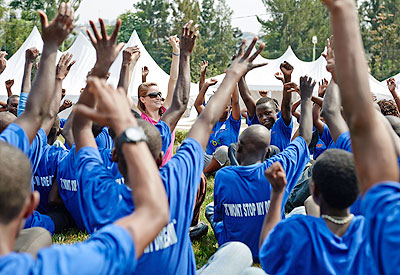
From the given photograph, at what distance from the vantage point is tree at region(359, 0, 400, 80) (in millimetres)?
56094

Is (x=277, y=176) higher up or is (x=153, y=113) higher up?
(x=277, y=176)

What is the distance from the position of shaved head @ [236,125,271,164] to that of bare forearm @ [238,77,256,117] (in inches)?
52.6

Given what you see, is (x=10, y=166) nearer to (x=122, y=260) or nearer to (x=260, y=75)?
(x=122, y=260)

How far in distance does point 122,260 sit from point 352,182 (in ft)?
4.53

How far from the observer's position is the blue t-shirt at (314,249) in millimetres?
2455

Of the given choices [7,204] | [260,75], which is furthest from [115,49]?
[260,75]

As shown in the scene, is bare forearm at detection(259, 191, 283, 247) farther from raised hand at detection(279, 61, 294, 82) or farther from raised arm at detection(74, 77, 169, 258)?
raised hand at detection(279, 61, 294, 82)

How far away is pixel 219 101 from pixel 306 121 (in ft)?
3.92

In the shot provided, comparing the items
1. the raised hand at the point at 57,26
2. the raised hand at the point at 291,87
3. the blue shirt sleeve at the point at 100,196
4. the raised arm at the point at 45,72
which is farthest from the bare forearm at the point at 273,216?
the raised hand at the point at 291,87

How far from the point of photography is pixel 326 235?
2461mm

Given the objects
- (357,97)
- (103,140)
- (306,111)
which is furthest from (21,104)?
(357,97)

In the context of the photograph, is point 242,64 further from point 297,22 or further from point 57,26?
point 297,22

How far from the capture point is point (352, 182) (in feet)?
8.22

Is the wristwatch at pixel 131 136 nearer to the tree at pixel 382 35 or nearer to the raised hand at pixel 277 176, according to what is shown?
the raised hand at pixel 277 176
